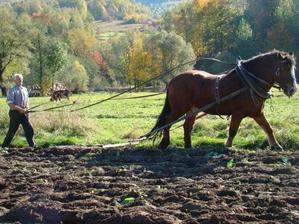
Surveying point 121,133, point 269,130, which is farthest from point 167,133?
point 121,133

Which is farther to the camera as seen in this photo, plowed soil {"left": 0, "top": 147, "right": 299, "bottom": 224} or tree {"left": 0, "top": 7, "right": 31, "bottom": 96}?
tree {"left": 0, "top": 7, "right": 31, "bottom": 96}

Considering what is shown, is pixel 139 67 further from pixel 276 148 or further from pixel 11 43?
pixel 276 148

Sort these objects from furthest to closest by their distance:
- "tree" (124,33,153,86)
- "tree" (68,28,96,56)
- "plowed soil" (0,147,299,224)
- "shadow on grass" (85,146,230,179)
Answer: "tree" (68,28,96,56)
"tree" (124,33,153,86)
"shadow on grass" (85,146,230,179)
"plowed soil" (0,147,299,224)

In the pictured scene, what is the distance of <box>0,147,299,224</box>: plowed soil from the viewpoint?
6785 mm

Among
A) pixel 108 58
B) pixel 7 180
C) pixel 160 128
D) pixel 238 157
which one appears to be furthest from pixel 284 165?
pixel 108 58

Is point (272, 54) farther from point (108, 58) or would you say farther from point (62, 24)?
point (62, 24)

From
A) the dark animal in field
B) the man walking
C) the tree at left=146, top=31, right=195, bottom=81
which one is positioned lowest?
the dark animal in field

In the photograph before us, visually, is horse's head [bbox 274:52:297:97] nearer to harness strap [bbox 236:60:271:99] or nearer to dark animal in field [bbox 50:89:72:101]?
harness strap [bbox 236:60:271:99]

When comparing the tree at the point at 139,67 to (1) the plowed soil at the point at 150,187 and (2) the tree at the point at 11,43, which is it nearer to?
(2) the tree at the point at 11,43

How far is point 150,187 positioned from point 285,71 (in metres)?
4.80

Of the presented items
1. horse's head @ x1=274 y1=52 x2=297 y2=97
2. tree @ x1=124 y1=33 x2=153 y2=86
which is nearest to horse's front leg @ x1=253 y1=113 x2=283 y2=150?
horse's head @ x1=274 y1=52 x2=297 y2=97

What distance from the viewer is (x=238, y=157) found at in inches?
426

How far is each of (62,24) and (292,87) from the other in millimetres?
106383

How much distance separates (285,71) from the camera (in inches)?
463
